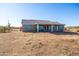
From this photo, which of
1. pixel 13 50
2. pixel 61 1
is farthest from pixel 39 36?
pixel 61 1

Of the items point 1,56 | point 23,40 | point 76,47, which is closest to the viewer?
point 1,56

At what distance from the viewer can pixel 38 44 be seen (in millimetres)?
4043

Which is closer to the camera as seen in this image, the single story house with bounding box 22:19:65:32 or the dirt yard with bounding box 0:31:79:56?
the dirt yard with bounding box 0:31:79:56

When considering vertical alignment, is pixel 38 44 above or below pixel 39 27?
below

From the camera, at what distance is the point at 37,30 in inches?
186

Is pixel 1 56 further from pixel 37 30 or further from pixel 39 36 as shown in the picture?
pixel 37 30

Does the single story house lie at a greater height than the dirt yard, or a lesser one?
greater

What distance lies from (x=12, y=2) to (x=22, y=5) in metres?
0.26

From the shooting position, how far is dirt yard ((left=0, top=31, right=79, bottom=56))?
3785 millimetres

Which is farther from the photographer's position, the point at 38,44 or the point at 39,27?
the point at 39,27

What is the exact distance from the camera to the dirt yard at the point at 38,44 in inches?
149

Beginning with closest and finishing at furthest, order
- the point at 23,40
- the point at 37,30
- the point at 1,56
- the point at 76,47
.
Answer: the point at 1,56 < the point at 76,47 < the point at 23,40 < the point at 37,30

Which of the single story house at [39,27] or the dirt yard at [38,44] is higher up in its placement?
the single story house at [39,27]

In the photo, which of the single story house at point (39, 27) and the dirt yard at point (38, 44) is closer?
the dirt yard at point (38, 44)
